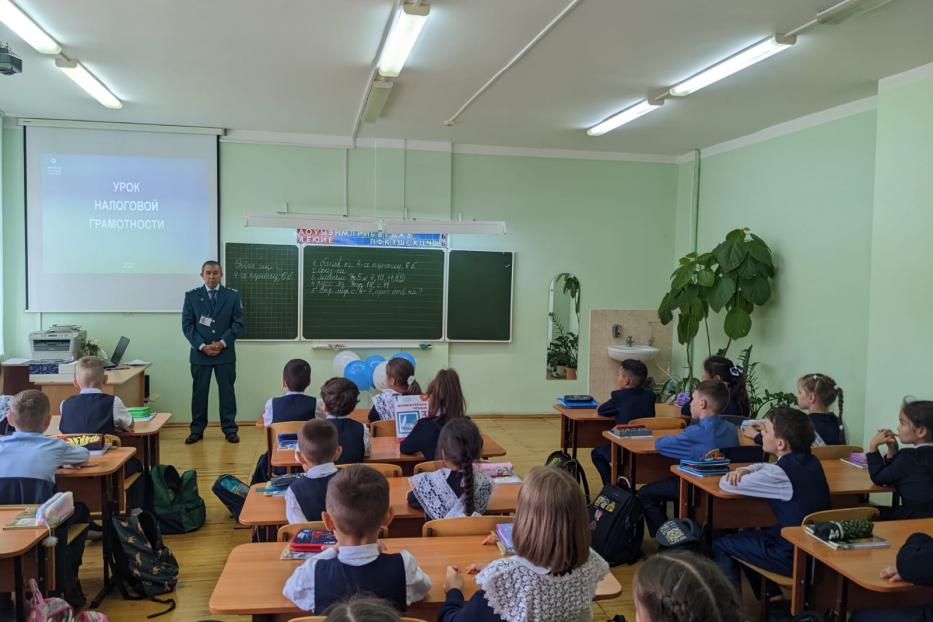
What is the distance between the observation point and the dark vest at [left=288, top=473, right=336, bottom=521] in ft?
8.21

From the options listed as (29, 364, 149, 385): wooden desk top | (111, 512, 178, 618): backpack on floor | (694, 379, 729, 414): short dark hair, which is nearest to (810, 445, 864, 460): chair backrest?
(694, 379, 729, 414): short dark hair

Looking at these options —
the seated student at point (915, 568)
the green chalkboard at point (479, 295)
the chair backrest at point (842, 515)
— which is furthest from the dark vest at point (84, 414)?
Result: the green chalkboard at point (479, 295)

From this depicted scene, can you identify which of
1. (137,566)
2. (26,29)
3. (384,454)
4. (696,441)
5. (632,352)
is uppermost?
(26,29)

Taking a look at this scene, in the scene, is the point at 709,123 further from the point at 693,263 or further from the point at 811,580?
the point at 811,580

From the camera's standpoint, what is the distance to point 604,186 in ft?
25.6

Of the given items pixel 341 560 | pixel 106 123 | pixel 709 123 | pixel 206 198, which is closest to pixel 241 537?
pixel 341 560

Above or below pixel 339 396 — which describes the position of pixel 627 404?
below

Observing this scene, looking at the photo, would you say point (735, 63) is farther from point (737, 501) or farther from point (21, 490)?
point (21, 490)

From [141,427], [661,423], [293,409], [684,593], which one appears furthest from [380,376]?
[684,593]

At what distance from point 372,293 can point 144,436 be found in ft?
11.4

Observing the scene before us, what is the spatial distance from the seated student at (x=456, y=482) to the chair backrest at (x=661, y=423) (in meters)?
1.97

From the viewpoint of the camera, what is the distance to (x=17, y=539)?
88.7 inches

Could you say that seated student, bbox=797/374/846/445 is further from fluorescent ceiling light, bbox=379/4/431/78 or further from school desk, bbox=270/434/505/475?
fluorescent ceiling light, bbox=379/4/431/78

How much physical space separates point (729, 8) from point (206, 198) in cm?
522
